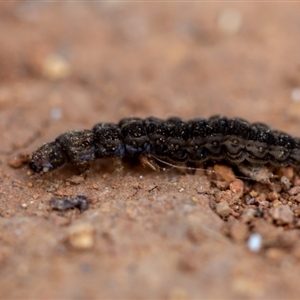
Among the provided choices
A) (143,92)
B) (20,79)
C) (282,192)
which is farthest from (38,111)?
(282,192)

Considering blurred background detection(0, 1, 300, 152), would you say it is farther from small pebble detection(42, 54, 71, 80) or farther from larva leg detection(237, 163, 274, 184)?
larva leg detection(237, 163, 274, 184)

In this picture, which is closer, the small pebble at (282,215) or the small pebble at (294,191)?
the small pebble at (282,215)

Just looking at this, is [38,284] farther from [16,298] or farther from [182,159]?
[182,159]

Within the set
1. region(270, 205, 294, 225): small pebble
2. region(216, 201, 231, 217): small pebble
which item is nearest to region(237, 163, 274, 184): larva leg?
region(270, 205, 294, 225): small pebble

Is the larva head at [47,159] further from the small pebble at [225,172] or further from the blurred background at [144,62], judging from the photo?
the small pebble at [225,172]

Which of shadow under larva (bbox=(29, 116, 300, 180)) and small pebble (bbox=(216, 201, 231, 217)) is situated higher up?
shadow under larva (bbox=(29, 116, 300, 180))

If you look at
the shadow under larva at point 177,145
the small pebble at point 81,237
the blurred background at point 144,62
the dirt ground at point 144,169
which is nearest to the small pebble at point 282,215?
the dirt ground at point 144,169

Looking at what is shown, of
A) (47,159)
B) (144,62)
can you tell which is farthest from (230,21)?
(47,159)

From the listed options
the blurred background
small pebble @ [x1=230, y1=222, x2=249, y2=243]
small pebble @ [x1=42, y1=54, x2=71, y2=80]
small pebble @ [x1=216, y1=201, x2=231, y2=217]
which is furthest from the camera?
small pebble @ [x1=42, y1=54, x2=71, y2=80]
